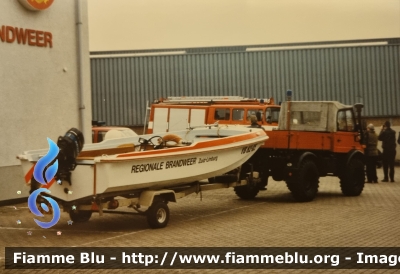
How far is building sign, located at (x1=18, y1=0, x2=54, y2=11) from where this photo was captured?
17016 mm

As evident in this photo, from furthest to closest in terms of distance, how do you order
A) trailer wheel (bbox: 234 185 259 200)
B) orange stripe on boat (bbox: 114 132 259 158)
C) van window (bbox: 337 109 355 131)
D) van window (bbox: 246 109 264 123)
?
van window (bbox: 246 109 264 123) < van window (bbox: 337 109 355 131) < trailer wheel (bbox: 234 185 259 200) < orange stripe on boat (bbox: 114 132 259 158)

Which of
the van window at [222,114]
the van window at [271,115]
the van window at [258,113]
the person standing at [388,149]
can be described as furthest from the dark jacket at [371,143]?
the van window at [222,114]

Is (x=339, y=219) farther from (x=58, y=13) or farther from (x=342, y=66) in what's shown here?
(x=342, y=66)

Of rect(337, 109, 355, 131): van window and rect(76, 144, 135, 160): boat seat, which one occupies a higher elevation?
rect(337, 109, 355, 131): van window

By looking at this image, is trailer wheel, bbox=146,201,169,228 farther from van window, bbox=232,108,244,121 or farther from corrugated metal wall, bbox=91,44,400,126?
corrugated metal wall, bbox=91,44,400,126

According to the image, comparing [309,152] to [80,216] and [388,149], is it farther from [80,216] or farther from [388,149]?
[388,149]

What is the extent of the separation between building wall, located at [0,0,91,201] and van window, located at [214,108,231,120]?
626cm

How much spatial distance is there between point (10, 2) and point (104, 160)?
673 centimetres

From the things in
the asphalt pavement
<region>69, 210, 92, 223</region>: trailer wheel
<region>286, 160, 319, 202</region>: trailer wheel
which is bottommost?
the asphalt pavement

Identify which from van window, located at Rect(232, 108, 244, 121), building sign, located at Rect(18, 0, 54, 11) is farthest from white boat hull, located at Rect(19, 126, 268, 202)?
van window, located at Rect(232, 108, 244, 121)

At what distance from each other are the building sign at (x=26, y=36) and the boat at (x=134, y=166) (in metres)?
4.07

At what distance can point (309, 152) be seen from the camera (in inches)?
659

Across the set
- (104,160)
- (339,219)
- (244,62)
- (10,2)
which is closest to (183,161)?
(104,160)

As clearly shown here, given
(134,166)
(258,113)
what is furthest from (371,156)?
(134,166)
